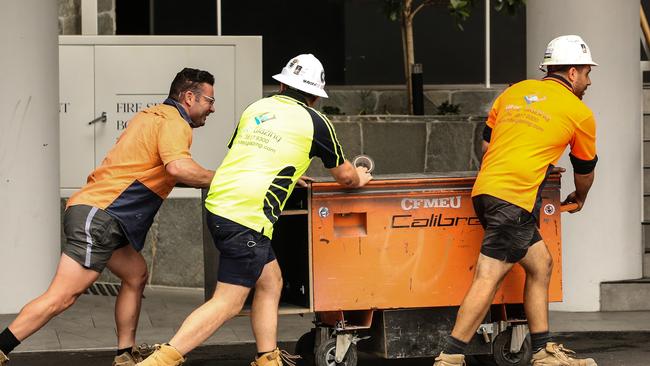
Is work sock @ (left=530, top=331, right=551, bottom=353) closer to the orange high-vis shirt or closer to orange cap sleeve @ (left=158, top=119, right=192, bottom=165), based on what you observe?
the orange high-vis shirt

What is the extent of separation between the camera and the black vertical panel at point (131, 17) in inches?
530

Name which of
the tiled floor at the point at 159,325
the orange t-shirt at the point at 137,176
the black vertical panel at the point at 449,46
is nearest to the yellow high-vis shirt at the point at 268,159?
the orange t-shirt at the point at 137,176

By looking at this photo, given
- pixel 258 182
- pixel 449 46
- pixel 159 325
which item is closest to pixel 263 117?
pixel 258 182

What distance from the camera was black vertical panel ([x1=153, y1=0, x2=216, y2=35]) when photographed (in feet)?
44.9

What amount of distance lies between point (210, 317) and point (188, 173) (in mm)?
843

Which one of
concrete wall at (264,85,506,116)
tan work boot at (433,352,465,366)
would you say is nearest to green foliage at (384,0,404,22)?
concrete wall at (264,85,506,116)

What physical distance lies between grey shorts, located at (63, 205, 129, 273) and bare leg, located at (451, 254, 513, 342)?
2031 millimetres

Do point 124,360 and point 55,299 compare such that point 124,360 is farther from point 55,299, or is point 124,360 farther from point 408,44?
point 408,44

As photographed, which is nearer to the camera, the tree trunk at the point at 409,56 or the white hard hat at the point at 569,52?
the white hard hat at the point at 569,52

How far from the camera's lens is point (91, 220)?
798 centimetres

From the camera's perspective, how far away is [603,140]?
10875 mm

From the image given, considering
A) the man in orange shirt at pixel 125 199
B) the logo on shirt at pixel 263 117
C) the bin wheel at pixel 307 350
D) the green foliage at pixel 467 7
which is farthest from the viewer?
the green foliage at pixel 467 7

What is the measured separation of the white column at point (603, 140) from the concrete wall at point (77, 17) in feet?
14.0

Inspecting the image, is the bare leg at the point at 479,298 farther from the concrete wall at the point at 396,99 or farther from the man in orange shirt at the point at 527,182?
the concrete wall at the point at 396,99
